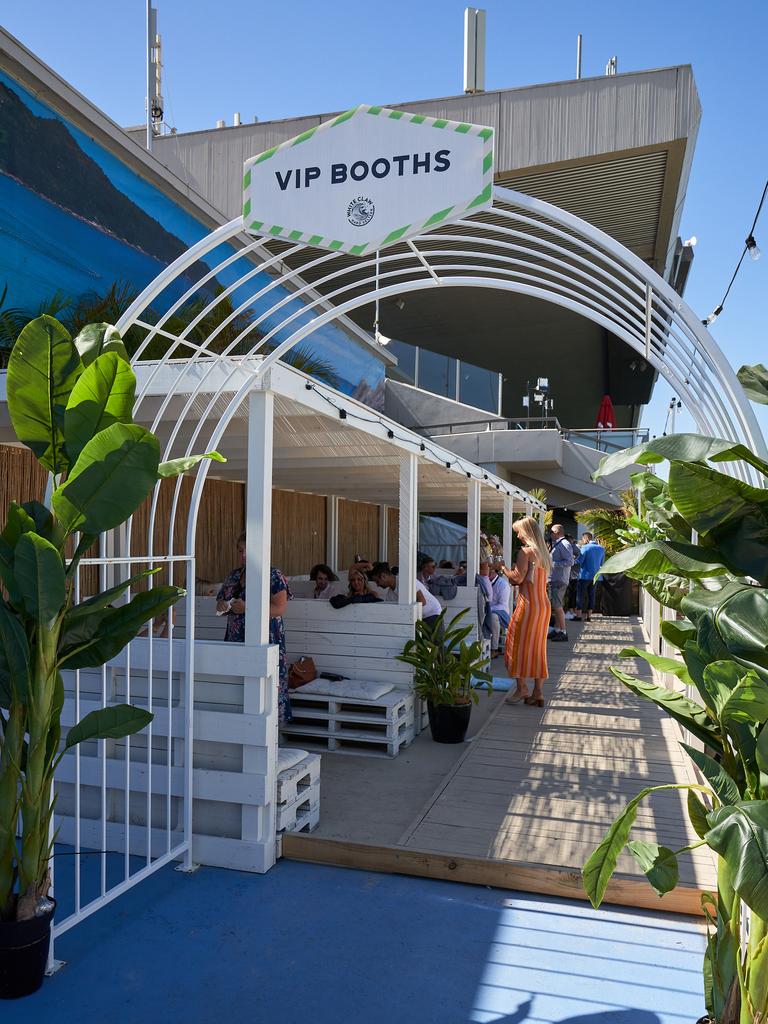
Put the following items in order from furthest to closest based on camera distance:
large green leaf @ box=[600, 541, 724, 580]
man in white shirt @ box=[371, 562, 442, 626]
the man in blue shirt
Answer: the man in blue shirt < man in white shirt @ box=[371, 562, 442, 626] < large green leaf @ box=[600, 541, 724, 580]

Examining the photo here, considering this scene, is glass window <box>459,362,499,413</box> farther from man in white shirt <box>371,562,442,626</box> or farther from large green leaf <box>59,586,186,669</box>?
large green leaf <box>59,586,186,669</box>

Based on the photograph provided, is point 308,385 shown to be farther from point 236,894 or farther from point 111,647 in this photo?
point 236,894

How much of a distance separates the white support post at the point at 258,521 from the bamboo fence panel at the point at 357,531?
1038 centimetres

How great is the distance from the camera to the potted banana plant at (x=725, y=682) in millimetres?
2115

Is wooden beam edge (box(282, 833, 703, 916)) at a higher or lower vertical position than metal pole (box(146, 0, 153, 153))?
lower

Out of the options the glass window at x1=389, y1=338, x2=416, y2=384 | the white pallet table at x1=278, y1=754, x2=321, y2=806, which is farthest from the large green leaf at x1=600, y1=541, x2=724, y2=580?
the glass window at x1=389, y1=338, x2=416, y2=384

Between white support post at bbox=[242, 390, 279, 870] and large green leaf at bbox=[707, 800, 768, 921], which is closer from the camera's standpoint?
large green leaf at bbox=[707, 800, 768, 921]

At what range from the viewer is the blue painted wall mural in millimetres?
7785

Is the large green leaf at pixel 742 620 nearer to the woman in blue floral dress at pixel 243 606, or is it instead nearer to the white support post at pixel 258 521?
the white support post at pixel 258 521

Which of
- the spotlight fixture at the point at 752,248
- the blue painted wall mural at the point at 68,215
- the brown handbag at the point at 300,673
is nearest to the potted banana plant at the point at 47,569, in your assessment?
the brown handbag at the point at 300,673

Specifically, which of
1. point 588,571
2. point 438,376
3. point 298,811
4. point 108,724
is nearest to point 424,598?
point 298,811

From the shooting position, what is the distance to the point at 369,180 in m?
3.78

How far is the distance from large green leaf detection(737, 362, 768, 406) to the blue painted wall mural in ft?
20.7

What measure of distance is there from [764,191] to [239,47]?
5.13 metres
